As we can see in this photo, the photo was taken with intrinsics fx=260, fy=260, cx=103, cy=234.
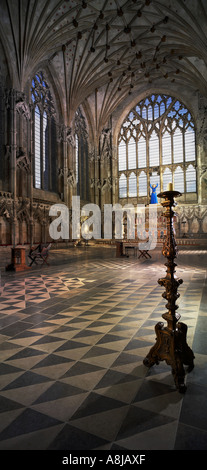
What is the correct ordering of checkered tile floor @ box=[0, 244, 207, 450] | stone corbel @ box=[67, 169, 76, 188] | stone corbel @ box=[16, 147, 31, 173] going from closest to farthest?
checkered tile floor @ box=[0, 244, 207, 450], stone corbel @ box=[16, 147, 31, 173], stone corbel @ box=[67, 169, 76, 188]

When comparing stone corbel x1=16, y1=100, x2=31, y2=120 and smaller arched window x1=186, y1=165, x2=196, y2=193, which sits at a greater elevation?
stone corbel x1=16, y1=100, x2=31, y2=120

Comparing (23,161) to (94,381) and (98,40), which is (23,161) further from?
(94,381)

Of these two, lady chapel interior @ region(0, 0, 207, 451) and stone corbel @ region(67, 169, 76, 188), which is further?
stone corbel @ region(67, 169, 76, 188)

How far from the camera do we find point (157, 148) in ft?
80.4

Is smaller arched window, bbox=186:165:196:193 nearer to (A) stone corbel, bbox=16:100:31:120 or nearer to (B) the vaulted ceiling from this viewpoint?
(B) the vaulted ceiling

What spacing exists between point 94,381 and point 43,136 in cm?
1875

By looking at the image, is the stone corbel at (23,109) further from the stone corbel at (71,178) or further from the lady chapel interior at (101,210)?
the stone corbel at (71,178)

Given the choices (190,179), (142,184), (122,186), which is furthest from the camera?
(122,186)

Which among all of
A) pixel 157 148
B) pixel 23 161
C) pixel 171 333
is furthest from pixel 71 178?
pixel 171 333

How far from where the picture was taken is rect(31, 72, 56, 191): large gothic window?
17.7 meters

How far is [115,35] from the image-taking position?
57.4 ft

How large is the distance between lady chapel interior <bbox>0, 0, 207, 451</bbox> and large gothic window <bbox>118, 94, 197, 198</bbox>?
10 centimetres

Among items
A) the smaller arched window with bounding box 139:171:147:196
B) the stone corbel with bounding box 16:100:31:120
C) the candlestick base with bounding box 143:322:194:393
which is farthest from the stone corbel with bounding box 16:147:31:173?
the candlestick base with bounding box 143:322:194:393
